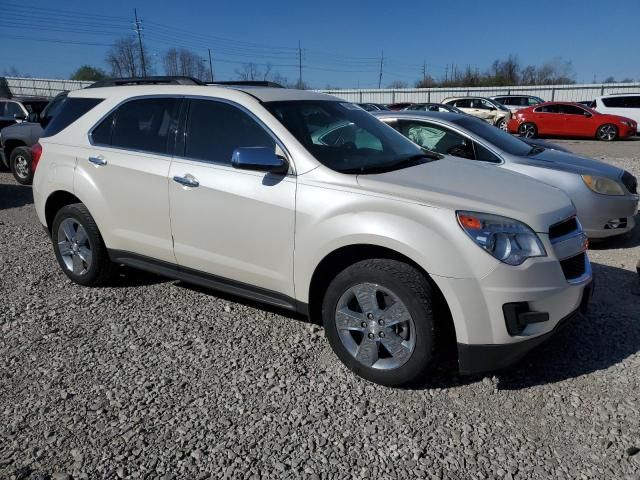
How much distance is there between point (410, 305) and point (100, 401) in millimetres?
1855

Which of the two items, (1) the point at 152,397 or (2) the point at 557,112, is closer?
(1) the point at 152,397

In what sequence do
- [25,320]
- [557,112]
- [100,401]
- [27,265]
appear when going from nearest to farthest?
[100,401], [25,320], [27,265], [557,112]

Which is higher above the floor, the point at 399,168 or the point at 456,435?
the point at 399,168

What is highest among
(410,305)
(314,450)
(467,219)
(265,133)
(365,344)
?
(265,133)

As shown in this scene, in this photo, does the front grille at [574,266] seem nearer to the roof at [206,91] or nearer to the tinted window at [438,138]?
the roof at [206,91]

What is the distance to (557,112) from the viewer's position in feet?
73.7

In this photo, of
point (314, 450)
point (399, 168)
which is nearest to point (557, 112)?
point (399, 168)

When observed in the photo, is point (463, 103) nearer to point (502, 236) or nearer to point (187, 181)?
point (187, 181)

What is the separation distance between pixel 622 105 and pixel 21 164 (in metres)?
23.2

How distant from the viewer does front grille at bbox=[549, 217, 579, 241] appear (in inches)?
117

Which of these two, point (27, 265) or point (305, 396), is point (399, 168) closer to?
point (305, 396)

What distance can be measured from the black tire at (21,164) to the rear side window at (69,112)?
21.5 ft

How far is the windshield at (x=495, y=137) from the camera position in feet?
20.0

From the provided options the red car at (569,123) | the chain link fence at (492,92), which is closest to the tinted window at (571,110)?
the red car at (569,123)
